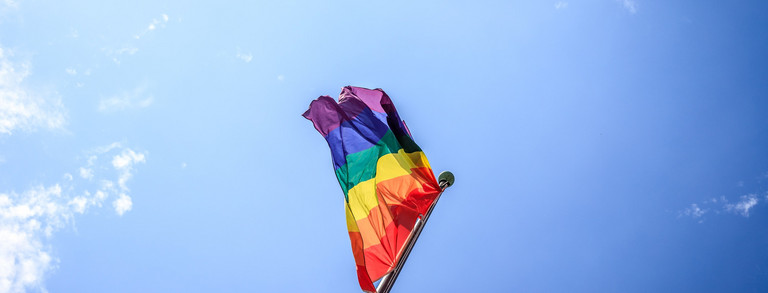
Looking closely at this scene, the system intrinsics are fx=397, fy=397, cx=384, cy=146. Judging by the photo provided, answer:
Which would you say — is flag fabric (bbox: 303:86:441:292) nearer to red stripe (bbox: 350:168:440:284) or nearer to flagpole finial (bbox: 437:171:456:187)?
red stripe (bbox: 350:168:440:284)

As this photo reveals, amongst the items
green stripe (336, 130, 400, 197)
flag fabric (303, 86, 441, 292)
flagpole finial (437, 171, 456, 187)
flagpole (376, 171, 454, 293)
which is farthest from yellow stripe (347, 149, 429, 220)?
flagpole (376, 171, 454, 293)

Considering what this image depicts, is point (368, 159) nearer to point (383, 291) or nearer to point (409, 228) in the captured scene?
point (409, 228)

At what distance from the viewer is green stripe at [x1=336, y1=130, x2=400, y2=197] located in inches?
317

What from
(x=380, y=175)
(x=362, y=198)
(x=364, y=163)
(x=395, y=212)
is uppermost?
(x=364, y=163)

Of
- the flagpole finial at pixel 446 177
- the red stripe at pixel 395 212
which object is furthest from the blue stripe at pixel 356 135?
the flagpole finial at pixel 446 177

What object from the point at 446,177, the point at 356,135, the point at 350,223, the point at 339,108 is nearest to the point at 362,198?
the point at 350,223

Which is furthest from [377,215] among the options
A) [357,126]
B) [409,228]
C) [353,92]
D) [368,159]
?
[353,92]

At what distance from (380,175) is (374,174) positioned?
13 centimetres

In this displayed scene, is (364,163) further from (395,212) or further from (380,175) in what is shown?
(395,212)

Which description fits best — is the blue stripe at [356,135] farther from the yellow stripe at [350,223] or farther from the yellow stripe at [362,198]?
the yellow stripe at [350,223]

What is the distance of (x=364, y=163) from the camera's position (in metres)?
8.27

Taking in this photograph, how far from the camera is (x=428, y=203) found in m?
7.22

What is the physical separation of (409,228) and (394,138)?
2.10 meters

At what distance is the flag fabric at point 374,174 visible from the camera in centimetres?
688
